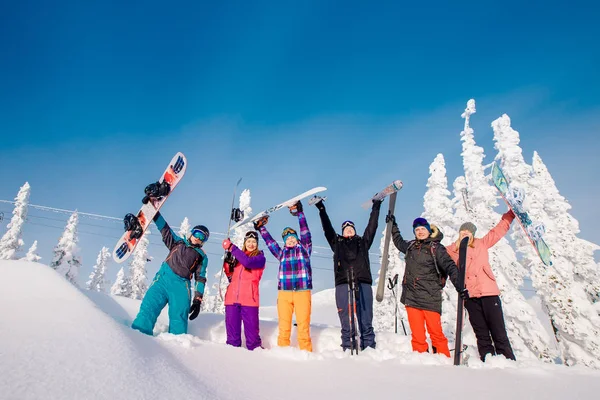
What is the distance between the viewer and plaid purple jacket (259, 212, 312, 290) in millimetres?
5633

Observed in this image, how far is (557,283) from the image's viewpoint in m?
17.3

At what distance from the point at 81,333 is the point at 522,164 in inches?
970

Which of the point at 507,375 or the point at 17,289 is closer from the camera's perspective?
the point at 17,289

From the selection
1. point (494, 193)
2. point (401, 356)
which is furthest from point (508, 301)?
point (401, 356)

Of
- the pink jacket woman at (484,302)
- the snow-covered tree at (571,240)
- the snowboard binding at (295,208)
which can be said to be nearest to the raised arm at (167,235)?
the snowboard binding at (295,208)

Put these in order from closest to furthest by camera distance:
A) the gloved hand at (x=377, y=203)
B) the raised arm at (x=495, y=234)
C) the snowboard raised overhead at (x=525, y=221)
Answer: the raised arm at (x=495, y=234) → the snowboard raised overhead at (x=525, y=221) → the gloved hand at (x=377, y=203)

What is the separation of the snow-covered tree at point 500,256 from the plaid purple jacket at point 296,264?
16045 mm

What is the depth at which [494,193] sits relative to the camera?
20.3 meters

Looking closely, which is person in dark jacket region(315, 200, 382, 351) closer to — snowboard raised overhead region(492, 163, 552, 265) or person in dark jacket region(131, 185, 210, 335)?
person in dark jacket region(131, 185, 210, 335)

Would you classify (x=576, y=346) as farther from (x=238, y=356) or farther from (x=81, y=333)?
(x=81, y=333)

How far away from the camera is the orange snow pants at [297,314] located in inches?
209

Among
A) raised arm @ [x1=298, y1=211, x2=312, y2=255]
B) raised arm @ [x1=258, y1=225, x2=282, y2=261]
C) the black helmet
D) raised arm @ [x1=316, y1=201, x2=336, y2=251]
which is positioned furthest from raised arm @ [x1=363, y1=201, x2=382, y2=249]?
the black helmet

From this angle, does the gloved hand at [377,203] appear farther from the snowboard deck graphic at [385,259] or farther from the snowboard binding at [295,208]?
the snowboard binding at [295,208]

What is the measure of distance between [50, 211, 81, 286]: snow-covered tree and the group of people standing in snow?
33.1 m
